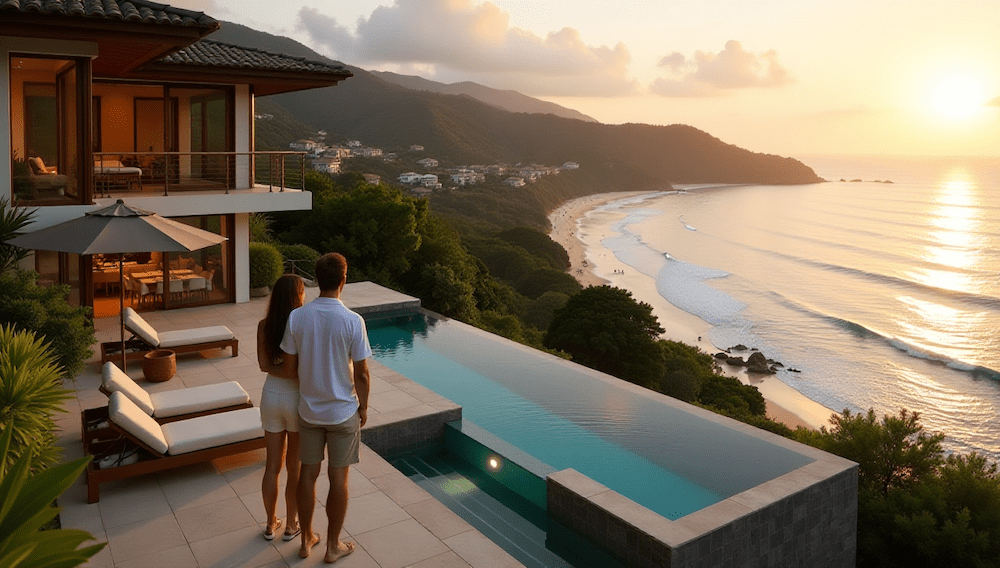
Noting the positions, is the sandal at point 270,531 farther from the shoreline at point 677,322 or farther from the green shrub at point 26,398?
the shoreline at point 677,322

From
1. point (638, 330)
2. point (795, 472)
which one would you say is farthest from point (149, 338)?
point (638, 330)

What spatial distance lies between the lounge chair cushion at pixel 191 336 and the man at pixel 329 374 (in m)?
6.69

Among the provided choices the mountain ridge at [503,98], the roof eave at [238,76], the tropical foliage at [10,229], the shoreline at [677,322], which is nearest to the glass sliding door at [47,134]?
the tropical foliage at [10,229]

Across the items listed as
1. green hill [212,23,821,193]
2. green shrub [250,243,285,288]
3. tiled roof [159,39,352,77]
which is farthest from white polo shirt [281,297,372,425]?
green hill [212,23,821,193]

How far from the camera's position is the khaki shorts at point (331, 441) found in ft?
16.6

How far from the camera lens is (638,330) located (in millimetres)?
27516

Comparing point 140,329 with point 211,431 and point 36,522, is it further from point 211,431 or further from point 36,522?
point 36,522

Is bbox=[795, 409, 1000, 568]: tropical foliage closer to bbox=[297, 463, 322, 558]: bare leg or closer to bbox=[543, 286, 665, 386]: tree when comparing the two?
bbox=[297, 463, 322, 558]: bare leg

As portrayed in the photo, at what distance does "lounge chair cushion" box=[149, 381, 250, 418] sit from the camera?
7.78 m

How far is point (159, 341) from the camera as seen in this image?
10.9 metres

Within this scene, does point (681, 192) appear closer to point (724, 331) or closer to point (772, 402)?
point (724, 331)

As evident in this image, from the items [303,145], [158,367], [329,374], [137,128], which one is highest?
[303,145]

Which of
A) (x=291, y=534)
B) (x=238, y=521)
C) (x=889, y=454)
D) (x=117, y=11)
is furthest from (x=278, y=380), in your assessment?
(x=889, y=454)

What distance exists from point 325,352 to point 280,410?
66 cm
